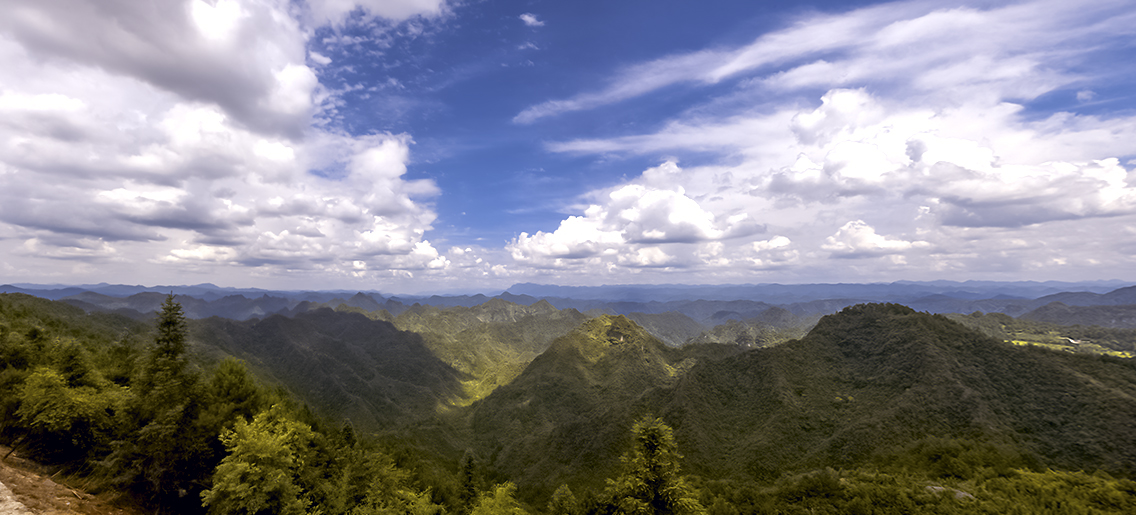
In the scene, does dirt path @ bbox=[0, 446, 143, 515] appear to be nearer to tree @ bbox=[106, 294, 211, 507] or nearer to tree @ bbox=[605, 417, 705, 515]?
tree @ bbox=[106, 294, 211, 507]

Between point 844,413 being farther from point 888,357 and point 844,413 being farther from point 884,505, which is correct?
point 884,505

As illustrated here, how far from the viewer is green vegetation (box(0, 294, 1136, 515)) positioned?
33.3 m

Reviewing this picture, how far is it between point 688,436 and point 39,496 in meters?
124

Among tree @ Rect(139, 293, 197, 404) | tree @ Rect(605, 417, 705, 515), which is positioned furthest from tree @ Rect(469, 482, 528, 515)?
tree @ Rect(139, 293, 197, 404)

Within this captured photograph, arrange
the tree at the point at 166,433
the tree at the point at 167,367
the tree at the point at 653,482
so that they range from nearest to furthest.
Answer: the tree at the point at 166,433, the tree at the point at 167,367, the tree at the point at 653,482

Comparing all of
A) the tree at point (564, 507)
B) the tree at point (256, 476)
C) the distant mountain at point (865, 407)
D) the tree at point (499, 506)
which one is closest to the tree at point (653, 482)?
the tree at point (564, 507)

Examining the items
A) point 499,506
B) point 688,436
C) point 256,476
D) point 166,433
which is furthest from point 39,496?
A: point 688,436

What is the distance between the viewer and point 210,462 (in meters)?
34.5

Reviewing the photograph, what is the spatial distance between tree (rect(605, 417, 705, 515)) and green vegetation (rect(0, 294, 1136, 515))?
0.20 metres

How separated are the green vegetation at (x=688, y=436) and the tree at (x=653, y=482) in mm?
203

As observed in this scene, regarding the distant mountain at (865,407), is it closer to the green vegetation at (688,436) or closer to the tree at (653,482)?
the green vegetation at (688,436)

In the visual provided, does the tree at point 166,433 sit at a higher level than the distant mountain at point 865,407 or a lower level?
higher

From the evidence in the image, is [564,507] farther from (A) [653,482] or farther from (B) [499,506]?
(A) [653,482]

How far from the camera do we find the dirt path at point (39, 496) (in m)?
24.6
